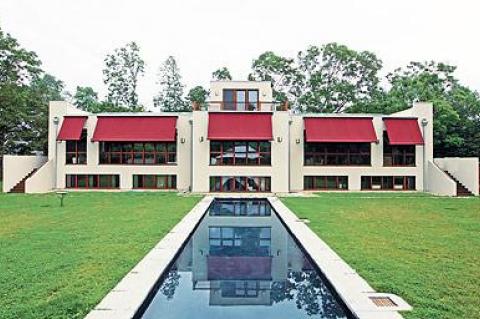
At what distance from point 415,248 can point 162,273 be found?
594cm

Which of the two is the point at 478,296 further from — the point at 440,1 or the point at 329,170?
the point at 329,170

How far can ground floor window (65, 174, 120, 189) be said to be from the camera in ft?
96.5

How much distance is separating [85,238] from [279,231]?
5.82 meters

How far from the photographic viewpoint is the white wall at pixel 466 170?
2625 centimetres

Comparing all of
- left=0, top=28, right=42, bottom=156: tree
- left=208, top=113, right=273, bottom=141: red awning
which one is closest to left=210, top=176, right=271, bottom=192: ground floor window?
left=208, top=113, right=273, bottom=141: red awning

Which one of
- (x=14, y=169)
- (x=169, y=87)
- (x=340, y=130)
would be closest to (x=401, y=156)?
(x=340, y=130)

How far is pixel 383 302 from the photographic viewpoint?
239 inches

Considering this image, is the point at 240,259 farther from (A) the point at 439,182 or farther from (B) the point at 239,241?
(A) the point at 439,182

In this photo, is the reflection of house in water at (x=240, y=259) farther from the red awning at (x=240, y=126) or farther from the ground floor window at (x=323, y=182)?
the ground floor window at (x=323, y=182)

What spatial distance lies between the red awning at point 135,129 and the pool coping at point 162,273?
17.5m

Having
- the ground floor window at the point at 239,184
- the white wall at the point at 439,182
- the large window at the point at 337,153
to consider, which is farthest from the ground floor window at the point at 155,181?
the white wall at the point at 439,182

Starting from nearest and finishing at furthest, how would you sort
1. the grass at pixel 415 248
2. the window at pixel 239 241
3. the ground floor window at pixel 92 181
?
the grass at pixel 415 248, the window at pixel 239 241, the ground floor window at pixel 92 181

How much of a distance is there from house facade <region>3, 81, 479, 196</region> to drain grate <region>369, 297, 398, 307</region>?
2139 centimetres

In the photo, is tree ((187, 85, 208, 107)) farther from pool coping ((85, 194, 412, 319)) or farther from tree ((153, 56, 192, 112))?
pool coping ((85, 194, 412, 319))
